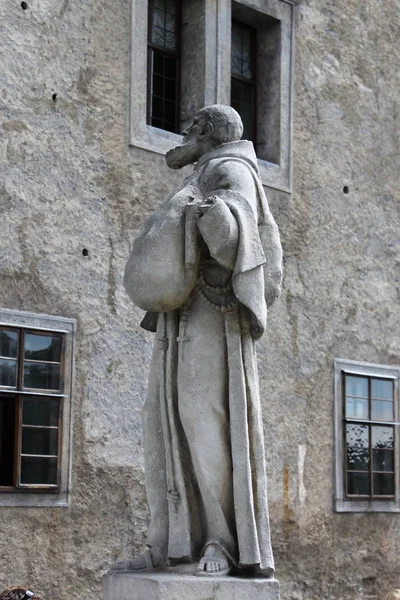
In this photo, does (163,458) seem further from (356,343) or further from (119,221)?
(356,343)

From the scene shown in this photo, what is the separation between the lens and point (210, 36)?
12648 mm

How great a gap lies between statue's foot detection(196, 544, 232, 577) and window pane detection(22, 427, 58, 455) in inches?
210

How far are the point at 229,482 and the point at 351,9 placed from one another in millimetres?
9770

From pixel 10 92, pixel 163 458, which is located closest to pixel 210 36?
pixel 10 92

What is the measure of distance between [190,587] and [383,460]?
9089 mm

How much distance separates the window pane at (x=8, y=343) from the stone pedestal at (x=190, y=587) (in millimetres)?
5281

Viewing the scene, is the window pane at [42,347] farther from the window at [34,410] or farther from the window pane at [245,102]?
the window pane at [245,102]

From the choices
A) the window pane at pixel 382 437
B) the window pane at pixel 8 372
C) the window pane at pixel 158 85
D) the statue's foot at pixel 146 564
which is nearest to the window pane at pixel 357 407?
the window pane at pixel 382 437

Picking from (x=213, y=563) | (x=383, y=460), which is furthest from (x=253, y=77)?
(x=213, y=563)

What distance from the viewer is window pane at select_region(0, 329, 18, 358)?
413 inches

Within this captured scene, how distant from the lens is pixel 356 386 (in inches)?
542

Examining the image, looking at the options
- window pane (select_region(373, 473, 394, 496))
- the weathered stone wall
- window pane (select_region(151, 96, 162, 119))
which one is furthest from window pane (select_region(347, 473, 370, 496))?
window pane (select_region(151, 96, 162, 119))

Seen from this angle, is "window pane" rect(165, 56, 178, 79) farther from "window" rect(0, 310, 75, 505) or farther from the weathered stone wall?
"window" rect(0, 310, 75, 505)

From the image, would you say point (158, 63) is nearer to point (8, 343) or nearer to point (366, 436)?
point (8, 343)
